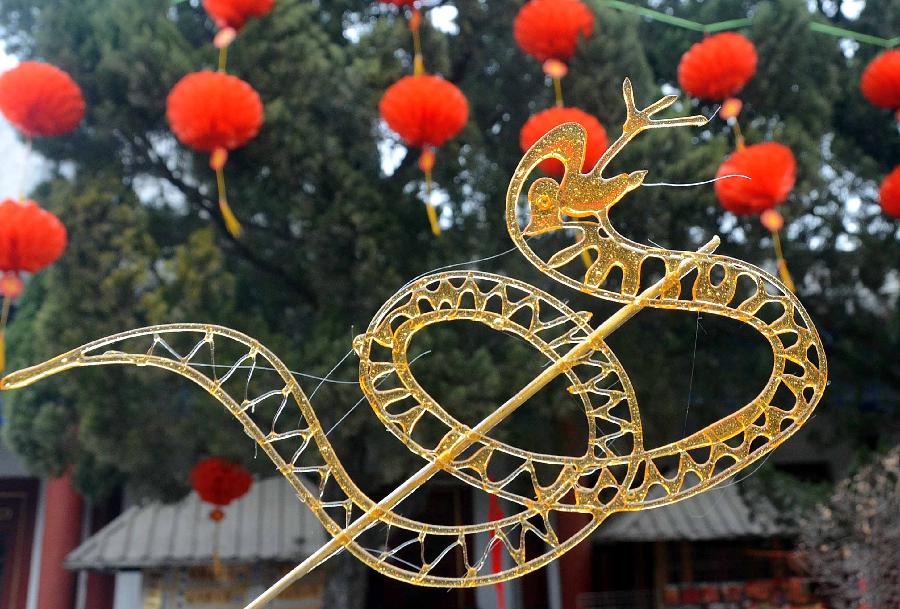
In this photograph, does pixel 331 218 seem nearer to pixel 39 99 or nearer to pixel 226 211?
pixel 226 211

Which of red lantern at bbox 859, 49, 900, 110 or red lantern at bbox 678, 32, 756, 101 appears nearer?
red lantern at bbox 678, 32, 756, 101

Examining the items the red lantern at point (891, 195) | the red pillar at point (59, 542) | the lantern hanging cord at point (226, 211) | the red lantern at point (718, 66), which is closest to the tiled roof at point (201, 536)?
the red pillar at point (59, 542)

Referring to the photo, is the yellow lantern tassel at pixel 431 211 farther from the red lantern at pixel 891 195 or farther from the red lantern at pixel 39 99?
the red lantern at pixel 891 195

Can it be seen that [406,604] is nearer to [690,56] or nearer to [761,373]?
[761,373]

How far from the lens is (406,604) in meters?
7.37

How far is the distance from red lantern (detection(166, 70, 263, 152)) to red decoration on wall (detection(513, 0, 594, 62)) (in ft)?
5.00

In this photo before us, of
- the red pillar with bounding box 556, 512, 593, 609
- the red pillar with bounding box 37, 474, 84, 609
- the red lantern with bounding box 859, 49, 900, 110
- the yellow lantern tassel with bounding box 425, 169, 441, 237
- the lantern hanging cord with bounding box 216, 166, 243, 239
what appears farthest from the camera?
the red pillar with bounding box 556, 512, 593, 609

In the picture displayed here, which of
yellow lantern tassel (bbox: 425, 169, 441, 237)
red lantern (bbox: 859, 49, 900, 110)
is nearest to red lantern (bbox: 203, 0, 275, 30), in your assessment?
yellow lantern tassel (bbox: 425, 169, 441, 237)

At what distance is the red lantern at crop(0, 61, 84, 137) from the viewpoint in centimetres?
475

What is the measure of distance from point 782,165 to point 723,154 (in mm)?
510

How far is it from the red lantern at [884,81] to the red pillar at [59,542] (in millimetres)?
5760

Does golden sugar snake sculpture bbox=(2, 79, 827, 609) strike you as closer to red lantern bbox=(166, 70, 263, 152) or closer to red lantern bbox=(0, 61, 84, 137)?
red lantern bbox=(166, 70, 263, 152)

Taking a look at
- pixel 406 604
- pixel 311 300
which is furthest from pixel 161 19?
pixel 406 604

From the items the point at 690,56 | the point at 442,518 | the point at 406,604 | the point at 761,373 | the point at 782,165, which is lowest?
the point at 406,604
